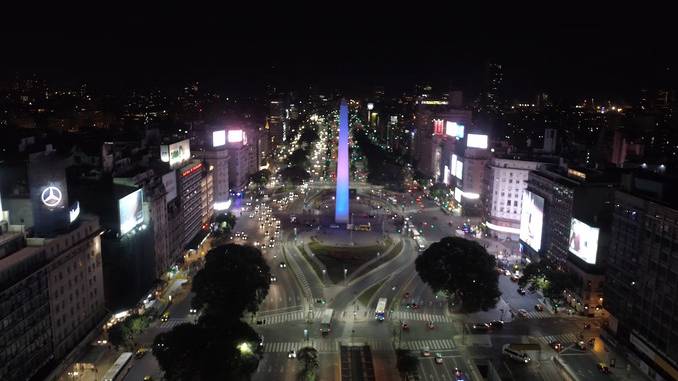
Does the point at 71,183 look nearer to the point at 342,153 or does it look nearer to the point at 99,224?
the point at 99,224

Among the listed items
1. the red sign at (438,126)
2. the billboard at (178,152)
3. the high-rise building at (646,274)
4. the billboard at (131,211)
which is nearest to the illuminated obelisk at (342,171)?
the billboard at (178,152)

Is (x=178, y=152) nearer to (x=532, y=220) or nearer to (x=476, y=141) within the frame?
(x=532, y=220)

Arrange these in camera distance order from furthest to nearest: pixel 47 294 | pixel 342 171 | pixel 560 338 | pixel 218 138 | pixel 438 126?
pixel 438 126 → pixel 218 138 → pixel 342 171 → pixel 560 338 → pixel 47 294

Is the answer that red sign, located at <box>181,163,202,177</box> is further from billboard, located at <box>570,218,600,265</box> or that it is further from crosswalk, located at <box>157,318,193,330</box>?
billboard, located at <box>570,218,600,265</box>

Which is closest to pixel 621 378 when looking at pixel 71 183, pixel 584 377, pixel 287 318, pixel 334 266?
pixel 584 377

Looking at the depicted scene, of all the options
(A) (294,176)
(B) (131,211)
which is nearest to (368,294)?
(B) (131,211)

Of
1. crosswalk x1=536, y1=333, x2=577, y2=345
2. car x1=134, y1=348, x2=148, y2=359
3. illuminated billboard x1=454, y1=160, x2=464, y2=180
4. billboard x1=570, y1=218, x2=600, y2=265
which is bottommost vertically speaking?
car x1=134, y1=348, x2=148, y2=359

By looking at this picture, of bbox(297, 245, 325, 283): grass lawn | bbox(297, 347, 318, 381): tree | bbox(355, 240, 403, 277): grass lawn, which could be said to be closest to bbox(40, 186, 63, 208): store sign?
bbox(297, 347, 318, 381): tree
